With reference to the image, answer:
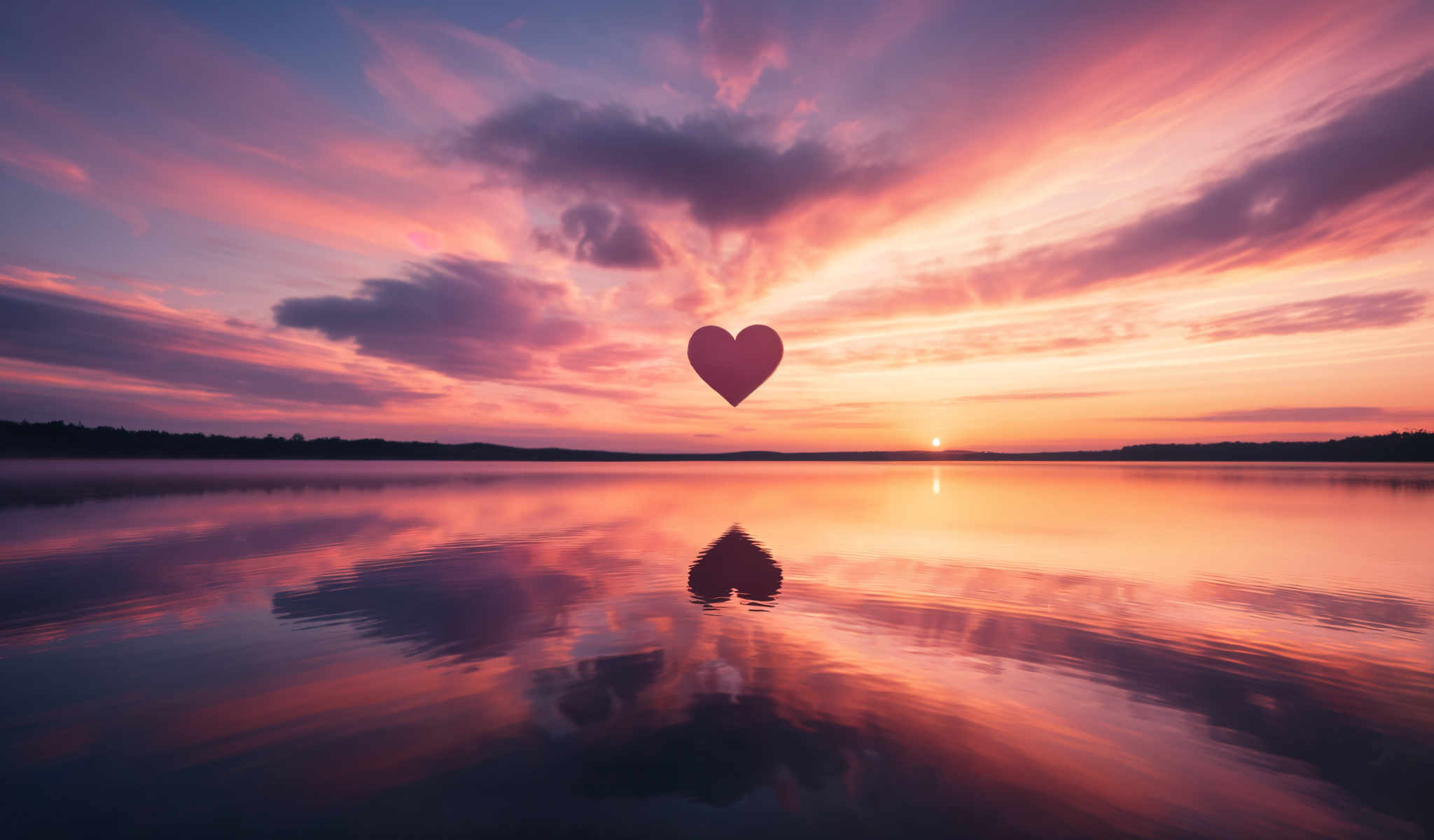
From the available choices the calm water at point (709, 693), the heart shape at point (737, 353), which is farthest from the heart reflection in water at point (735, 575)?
the heart shape at point (737, 353)

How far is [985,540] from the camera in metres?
24.5

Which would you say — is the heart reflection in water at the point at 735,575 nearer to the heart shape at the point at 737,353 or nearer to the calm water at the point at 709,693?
the calm water at the point at 709,693

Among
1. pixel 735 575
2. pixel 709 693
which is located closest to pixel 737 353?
pixel 735 575

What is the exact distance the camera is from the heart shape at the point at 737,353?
3319 centimetres

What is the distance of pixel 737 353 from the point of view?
33.2 m

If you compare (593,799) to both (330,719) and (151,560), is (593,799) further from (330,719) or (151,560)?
(151,560)

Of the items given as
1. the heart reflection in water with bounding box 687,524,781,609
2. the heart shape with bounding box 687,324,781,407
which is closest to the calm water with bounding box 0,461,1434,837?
the heart reflection in water with bounding box 687,524,781,609

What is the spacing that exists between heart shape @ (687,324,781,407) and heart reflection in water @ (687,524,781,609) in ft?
41.5

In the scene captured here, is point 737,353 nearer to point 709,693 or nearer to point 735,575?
point 735,575

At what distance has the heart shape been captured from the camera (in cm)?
3319

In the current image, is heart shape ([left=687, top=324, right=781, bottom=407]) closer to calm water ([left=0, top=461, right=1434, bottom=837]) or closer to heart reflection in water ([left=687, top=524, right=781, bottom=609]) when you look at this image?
heart reflection in water ([left=687, top=524, right=781, bottom=609])

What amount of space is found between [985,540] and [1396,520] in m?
25.7

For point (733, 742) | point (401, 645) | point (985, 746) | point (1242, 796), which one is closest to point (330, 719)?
point (401, 645)

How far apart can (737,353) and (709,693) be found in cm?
2601
